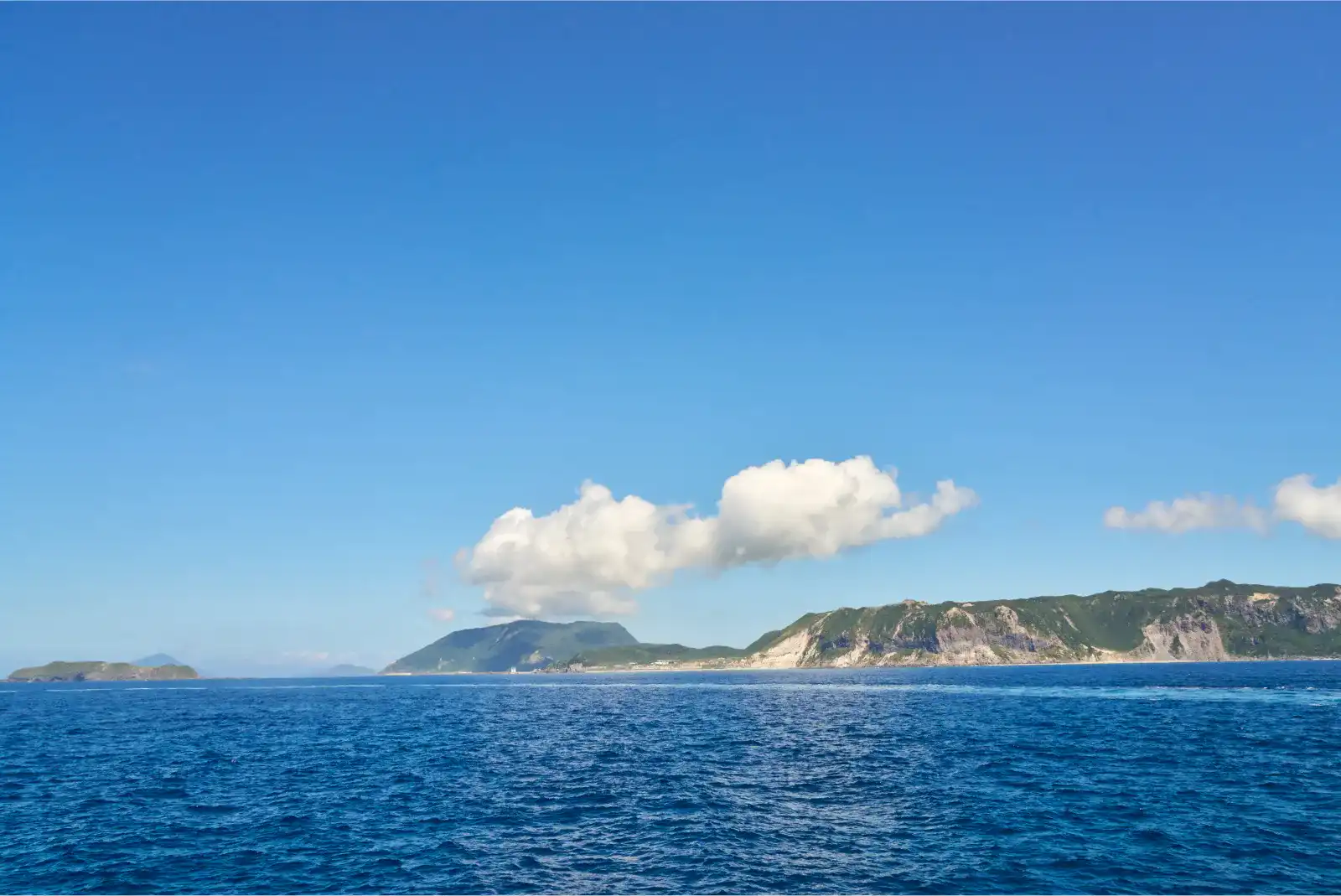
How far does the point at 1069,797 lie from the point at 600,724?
85.5m

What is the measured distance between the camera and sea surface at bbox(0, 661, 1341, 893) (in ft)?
138

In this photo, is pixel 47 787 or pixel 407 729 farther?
pixel 407 729

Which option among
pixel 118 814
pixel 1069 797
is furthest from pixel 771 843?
pixel 118 814

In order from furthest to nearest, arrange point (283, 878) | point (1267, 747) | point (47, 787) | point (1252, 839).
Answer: point (1267, 747), point (47, 787), point (1252, 839), point (283, 878)

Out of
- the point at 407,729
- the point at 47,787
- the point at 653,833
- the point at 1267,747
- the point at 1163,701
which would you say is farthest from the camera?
the point at 1163,701

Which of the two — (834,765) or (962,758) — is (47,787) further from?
(962,758)

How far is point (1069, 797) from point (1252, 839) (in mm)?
13740

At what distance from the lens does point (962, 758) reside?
79.8 metres

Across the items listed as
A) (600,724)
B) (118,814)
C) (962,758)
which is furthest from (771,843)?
(600,724)

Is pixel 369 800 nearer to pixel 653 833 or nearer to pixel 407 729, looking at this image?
pixel 653 833

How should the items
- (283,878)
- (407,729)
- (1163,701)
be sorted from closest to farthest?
(283,878) < (407,729) < (1163,701)

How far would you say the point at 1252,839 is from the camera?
1858 inches

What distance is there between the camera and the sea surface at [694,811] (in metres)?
42.2

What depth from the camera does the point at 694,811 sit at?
188ft
